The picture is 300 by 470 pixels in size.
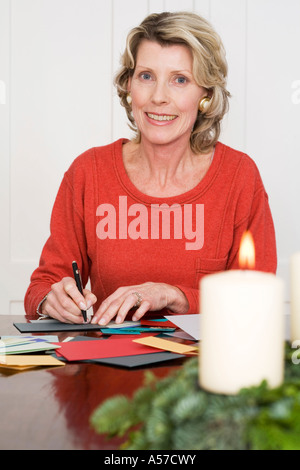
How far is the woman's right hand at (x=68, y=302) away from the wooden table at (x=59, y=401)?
386 millimetres

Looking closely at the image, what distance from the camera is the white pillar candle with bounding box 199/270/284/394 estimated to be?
0.52 m

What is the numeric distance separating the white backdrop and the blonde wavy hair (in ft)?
2.33

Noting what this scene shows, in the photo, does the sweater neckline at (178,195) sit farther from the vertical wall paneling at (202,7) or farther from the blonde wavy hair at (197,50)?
the vertical wall paneling at (202,7)

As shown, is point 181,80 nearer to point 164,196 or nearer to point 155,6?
point 164,196

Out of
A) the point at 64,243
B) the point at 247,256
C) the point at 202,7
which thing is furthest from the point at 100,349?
the point at 202,7

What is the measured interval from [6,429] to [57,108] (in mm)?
2176

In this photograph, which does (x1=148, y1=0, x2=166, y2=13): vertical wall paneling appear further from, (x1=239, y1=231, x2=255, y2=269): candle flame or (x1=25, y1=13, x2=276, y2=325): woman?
(x1=239, y1=231, x2=255, y2=269): candle flame

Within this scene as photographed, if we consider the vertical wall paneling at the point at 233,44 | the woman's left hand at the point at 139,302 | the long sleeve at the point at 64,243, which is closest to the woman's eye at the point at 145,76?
the long sleeve at the point at 64,243

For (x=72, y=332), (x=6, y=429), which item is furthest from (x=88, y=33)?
(x=6, y=429)

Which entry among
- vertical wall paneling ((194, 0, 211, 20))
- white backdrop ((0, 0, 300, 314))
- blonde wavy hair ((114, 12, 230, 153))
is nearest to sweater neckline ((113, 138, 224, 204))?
blonde wavy hair ((114, 12, 230, 153))

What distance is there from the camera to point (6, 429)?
0.66 m

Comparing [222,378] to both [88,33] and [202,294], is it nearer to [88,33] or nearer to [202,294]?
[202,294]

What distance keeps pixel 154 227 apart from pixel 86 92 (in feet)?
3.48

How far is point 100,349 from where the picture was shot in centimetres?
103
